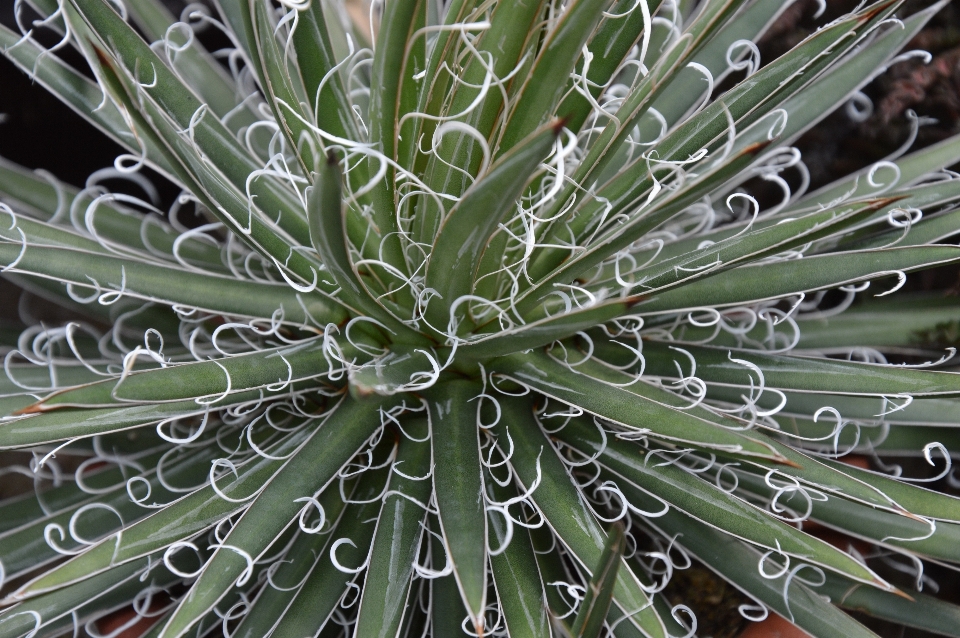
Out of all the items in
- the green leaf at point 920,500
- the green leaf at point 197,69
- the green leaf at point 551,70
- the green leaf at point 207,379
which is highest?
the green leaf at point 197,69

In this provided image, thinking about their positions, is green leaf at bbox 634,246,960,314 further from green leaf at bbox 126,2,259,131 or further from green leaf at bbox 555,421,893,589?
green leaf at bbox 126,2,259,131

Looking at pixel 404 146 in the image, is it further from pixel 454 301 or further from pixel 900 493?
pixel 900 493

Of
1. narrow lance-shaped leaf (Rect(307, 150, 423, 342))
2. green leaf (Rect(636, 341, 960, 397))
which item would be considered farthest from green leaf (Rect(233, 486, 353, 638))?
green leaf (Rect(636, 341, 960, 397))

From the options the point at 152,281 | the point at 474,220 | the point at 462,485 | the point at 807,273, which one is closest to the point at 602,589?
the point at 462,485

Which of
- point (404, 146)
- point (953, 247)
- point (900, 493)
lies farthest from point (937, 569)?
point (404, 146)

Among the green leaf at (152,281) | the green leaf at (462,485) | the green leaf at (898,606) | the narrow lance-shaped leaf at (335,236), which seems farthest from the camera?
the green leaf at (898,606)

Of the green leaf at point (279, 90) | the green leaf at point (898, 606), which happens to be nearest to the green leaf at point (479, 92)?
the green leaf at point (279, 90)

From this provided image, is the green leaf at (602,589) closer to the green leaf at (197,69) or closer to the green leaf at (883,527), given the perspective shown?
the green leaf at (883,527)
